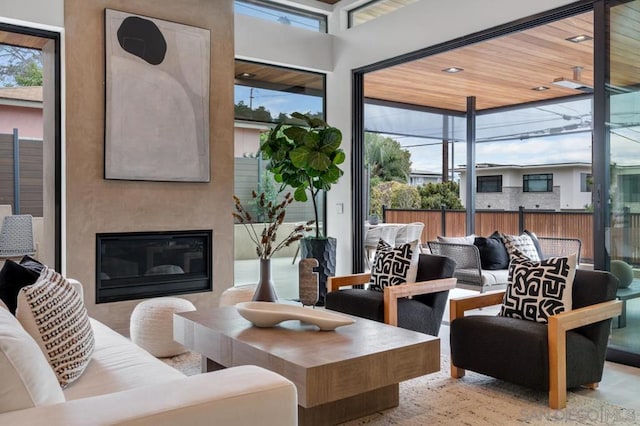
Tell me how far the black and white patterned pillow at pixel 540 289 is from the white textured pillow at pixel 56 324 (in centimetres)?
246

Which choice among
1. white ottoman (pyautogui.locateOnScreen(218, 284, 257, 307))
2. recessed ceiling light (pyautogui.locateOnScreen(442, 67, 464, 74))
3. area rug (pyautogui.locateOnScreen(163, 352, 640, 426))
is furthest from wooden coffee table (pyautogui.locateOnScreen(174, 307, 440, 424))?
recessed ceiling light (pyautogui.locateOnScreen(442, 67, 464, 74))

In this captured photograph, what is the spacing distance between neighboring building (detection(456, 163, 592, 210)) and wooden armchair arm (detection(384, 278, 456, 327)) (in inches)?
280

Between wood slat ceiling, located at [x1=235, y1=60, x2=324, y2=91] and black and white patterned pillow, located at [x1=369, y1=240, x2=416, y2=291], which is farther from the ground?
wood slat ceiling, located at [x1=235, y1=60, x2=324, y2=91]

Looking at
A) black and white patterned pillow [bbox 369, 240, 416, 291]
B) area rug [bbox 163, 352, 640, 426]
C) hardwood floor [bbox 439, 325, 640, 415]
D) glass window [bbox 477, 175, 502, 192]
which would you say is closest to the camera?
area rug [bbox 163, 352, 640, 426]

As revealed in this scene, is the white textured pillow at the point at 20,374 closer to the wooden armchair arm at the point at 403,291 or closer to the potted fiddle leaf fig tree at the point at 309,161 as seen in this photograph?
the wooden armchair arm at the point at 403,291

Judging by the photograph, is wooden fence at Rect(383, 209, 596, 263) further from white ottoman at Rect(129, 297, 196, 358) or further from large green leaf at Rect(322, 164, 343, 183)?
white ottoman at Rect(129, 297, 196, 358)

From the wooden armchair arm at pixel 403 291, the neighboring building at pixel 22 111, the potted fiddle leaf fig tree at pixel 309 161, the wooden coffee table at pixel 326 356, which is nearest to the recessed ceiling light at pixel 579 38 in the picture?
the potted fiddle leaf fig tree at pixel 309 161

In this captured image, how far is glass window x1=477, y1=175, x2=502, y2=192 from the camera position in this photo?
470 inches

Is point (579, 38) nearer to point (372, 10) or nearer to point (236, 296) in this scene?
point (372, 10)

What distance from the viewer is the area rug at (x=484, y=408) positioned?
9.08ft

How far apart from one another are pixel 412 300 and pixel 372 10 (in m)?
3.59

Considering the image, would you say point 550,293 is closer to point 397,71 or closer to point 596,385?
point 596,385

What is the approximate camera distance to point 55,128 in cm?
463

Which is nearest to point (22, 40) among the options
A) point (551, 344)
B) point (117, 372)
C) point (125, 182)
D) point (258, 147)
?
point (125, 182)
